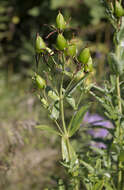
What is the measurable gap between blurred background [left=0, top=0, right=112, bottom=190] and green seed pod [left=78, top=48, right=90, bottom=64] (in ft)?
1.44

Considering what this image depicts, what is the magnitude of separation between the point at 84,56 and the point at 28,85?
2116 millimetres

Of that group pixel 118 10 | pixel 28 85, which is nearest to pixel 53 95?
pixel 118 10

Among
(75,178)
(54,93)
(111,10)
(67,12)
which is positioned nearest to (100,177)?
(75,178)

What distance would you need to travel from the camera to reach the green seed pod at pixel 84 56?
489mm

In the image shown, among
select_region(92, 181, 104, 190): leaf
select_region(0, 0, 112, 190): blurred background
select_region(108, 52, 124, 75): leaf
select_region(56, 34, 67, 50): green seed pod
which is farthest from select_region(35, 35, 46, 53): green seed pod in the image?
select_region(0, 0, 112, 190): blurred background

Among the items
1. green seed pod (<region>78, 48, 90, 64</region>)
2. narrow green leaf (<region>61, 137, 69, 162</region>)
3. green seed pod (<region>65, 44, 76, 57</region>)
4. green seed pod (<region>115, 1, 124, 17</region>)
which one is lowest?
narrow green leaf (<region>61, 137, 69, 162</region>)

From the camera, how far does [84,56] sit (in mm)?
494

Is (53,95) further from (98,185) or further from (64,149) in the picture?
(98,185)

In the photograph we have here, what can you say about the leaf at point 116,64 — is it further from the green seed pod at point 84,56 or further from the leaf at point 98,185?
the leaf at point 98,185

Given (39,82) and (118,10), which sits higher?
(118,10)

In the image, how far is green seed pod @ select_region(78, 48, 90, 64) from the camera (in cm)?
49

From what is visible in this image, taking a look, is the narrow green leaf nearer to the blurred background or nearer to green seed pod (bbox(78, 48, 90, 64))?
green seed pod (bbox(78, 48, 90, 64))

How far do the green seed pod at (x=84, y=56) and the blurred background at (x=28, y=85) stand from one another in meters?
0.44

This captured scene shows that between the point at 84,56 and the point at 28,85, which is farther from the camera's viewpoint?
the point at 28,85
